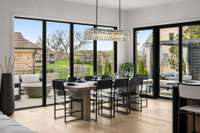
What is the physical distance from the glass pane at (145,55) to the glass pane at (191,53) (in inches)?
49.6

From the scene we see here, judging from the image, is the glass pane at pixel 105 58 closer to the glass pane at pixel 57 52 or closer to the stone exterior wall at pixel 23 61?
the glass pane at pixel 57 52

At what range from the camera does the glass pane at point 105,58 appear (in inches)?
333

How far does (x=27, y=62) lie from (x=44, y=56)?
50 centimetres

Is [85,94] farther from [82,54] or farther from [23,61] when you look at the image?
Answer: [82,54]

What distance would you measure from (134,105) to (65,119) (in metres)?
2.10

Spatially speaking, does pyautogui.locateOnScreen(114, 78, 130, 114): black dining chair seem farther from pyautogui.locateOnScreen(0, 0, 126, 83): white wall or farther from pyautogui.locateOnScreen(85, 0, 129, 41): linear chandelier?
pyautogui.locateOnScreen(0, 0, 126, 83): white wall

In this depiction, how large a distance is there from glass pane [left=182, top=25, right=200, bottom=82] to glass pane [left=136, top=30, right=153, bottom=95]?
4.13ft

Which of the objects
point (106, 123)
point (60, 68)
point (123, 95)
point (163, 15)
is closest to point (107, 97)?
point (123, 95)

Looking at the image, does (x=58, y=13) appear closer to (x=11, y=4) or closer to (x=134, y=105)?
(x=11, y=4)

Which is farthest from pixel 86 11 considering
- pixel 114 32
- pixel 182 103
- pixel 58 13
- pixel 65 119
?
pixel 182 103

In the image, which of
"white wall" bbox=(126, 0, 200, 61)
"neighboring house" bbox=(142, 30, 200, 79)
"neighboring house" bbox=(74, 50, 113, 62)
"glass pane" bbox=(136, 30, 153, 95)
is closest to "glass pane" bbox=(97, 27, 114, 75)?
"neighboring house" bbox=(74, 50, 113, 62)

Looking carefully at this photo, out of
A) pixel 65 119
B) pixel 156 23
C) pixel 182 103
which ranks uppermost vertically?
pixel 156 23

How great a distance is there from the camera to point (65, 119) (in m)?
5.40

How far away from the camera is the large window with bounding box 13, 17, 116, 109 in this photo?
6824mm
